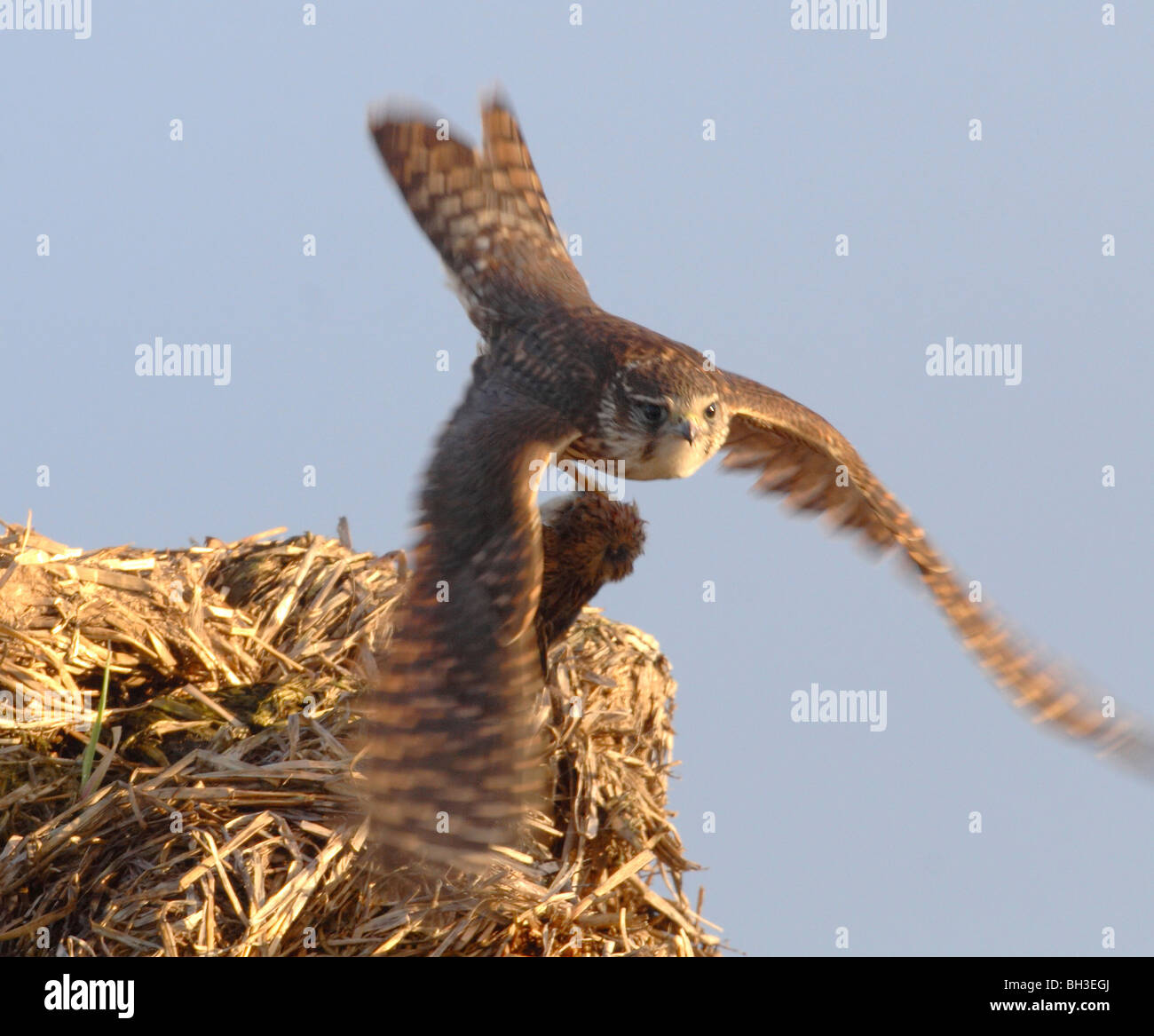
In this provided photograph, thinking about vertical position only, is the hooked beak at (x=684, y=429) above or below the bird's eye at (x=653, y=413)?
below

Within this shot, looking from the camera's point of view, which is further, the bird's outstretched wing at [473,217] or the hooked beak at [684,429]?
the bird's outstretched wing at [473,217]

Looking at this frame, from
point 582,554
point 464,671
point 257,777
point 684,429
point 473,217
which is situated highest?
point 473,217

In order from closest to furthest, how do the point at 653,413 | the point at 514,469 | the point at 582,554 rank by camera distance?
1. the point at 514,469
2. the point at 582,554
3. the point at 653,413

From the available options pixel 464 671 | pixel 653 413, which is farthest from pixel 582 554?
pixel 464 671

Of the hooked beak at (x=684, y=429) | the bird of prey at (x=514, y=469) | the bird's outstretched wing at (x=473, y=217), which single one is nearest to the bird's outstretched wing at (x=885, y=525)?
the bird of prey at (x=514, y=469)

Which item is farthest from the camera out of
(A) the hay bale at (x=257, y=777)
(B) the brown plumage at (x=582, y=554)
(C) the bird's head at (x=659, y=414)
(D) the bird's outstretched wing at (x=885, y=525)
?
(D) the bird's outstretched wing at (x=885, y=525)

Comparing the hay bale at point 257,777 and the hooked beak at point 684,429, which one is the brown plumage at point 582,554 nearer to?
the hooked beak at point 684,429

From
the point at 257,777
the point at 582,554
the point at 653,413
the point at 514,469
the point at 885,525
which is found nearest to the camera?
the point at 514,469

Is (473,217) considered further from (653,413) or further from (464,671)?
(464,671)
